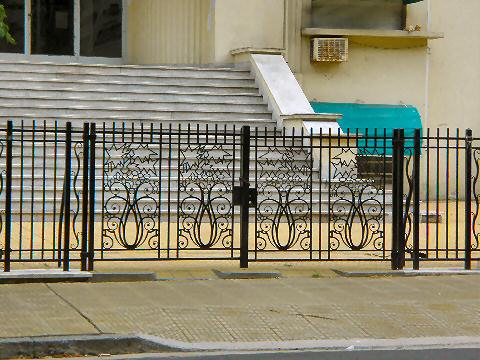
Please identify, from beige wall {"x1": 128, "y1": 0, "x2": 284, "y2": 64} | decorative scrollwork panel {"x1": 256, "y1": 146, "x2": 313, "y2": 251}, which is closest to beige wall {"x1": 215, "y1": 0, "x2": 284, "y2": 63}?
beige wall {"x1": 128, "y1": 0, "x2": 284, "y2": 64}

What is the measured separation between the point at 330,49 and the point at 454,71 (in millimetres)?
3483

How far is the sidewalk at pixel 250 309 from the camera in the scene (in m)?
10.3

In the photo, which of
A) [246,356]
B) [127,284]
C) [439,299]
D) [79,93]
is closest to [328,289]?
[439,299]

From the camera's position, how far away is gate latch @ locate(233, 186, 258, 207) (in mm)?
Result: 13805

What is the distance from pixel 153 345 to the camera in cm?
979

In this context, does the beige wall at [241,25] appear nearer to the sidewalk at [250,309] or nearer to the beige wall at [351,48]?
the beige wall at [351,48]

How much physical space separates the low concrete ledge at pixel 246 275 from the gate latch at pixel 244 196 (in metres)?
0.82

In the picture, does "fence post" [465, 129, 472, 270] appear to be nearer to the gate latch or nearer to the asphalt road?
the gate latch

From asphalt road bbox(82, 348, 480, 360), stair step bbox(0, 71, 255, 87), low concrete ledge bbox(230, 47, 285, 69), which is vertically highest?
low concrete ledge bbox(230, 47, 285, 69)

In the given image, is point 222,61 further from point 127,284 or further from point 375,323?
point 375,323

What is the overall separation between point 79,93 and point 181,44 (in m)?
4.99

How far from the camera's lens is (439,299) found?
484 inches

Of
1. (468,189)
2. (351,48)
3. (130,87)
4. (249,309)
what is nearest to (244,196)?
(249,309)

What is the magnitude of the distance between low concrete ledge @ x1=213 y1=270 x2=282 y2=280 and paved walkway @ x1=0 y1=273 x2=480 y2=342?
0.21 metres
